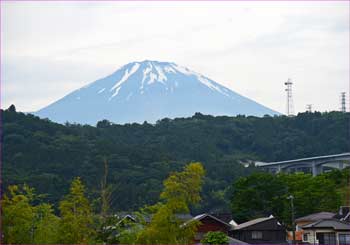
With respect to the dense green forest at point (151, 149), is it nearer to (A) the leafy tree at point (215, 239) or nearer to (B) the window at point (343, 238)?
(B) the window at point (343, 238)

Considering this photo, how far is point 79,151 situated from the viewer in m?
57.9

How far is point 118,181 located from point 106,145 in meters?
11.0

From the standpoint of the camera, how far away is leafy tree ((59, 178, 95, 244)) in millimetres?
13680

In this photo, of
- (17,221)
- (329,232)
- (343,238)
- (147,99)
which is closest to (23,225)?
(17,221)

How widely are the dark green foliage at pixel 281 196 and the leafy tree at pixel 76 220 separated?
19.7 metres

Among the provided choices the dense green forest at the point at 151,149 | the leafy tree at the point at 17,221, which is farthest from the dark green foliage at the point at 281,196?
the leafy tree at the point at 17,221

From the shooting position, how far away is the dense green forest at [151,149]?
158ft

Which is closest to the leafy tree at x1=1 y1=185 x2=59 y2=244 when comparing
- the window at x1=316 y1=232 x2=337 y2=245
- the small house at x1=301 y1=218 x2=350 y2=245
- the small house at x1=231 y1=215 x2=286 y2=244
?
the small house at x1=301 y1=218 x2=350 y2=245

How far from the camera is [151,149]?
209 ft

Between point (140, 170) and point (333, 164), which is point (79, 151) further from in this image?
point (333, 164)

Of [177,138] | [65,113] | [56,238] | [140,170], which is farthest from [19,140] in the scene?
[65,113]

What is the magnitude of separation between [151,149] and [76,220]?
49.8 m

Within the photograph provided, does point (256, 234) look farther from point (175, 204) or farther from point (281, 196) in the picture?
point (175, 204)

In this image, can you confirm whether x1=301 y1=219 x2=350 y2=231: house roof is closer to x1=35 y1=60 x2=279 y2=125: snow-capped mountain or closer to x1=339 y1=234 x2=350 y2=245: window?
x1=339 y1=234 x2=350 y2=245: window
